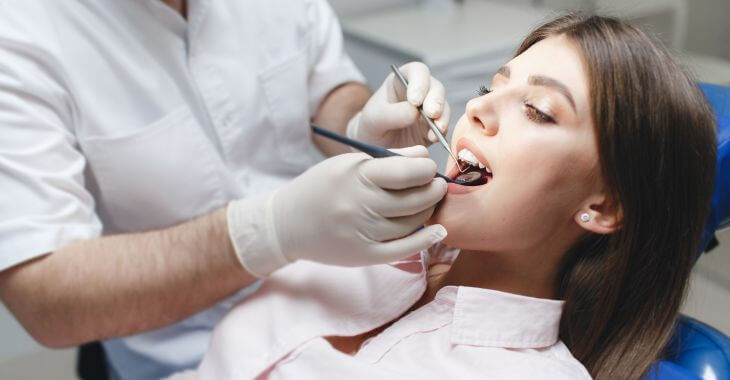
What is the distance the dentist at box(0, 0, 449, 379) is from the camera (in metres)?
1.02

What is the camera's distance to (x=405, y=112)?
1121 mm

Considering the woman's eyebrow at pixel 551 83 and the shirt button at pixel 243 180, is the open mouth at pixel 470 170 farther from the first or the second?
the shirt button at pixel 243 180

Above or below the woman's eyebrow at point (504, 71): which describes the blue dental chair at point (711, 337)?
below

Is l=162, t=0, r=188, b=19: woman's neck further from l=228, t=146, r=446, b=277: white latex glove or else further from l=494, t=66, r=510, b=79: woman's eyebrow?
l=494, t=66, r=510, b=79: woman's eyebrow

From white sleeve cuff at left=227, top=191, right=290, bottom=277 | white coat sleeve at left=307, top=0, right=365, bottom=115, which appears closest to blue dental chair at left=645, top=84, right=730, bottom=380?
white sleeve cuff at left=227, top=191, right=290, bottom=277

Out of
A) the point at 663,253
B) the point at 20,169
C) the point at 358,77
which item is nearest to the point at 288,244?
the point at 20,169

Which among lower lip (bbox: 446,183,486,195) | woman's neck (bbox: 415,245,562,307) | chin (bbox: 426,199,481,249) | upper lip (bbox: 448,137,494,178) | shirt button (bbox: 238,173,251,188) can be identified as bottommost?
shirt button (bbox: 238,173,251,188)

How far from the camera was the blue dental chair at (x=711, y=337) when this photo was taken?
0.96m

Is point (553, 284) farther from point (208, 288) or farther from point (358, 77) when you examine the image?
point (358, 77)

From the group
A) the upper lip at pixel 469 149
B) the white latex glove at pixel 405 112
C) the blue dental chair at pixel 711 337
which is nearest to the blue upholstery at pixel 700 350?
the blue dental chair at pixel 711 337

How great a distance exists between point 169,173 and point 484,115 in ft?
2.08

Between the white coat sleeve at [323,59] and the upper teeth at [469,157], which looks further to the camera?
the white coat sleeve at [323,59]

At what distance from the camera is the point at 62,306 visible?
110 centimetres

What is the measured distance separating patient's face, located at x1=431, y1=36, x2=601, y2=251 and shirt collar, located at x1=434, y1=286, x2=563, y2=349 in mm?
71
